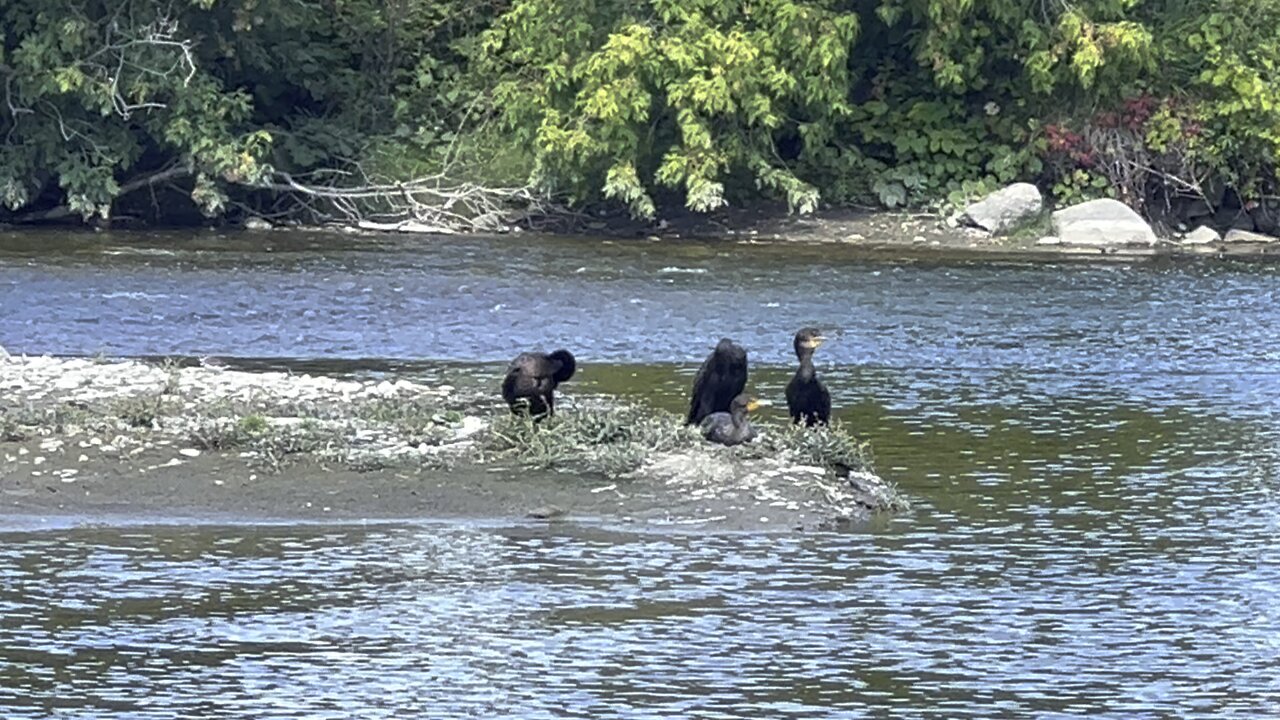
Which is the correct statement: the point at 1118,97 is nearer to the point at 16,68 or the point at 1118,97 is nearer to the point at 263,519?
the point at 16,68

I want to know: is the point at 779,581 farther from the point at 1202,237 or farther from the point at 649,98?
the point at 1202,237

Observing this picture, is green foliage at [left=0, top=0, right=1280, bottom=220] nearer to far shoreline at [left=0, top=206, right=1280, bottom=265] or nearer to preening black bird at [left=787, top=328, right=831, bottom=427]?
far shoreline at [left=0, top=206, right=1280, bottom=265]

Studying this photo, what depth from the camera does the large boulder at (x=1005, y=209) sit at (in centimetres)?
2659

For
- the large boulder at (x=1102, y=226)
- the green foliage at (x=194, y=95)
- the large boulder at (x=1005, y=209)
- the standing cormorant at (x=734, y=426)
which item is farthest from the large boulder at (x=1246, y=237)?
the standing cormorant at (x=734, y=426)

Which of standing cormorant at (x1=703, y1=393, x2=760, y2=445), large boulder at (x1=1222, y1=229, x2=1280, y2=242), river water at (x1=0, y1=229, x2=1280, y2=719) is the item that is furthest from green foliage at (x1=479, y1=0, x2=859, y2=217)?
standing cormorant at (x1=703, y1=393, x2=760, y2=445)

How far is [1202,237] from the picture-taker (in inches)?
1057

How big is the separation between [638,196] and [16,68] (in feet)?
21.8

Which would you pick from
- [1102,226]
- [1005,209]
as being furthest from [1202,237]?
[1005,209]

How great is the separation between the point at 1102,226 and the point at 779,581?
16704 millimetres

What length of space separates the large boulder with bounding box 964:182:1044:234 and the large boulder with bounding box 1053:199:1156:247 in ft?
1.01

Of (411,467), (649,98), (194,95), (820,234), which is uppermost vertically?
(649,98)

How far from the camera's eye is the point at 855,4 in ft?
91.5

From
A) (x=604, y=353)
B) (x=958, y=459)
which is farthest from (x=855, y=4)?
(x=958, y=459)

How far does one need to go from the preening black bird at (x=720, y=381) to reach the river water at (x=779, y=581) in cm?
97
